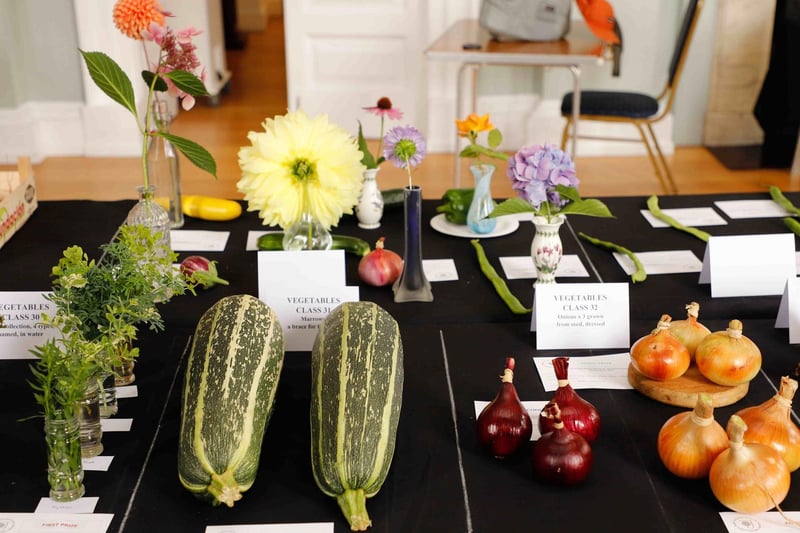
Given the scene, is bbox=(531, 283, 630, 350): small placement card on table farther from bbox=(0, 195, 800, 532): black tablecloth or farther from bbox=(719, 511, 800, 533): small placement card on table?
bbox=(719, 511, 800, 533): small placement card on table

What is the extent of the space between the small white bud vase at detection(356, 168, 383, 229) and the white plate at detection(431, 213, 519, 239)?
142 mm

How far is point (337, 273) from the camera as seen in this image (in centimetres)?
164

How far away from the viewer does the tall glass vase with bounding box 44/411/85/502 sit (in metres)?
1.21

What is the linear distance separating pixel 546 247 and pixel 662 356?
46 cm

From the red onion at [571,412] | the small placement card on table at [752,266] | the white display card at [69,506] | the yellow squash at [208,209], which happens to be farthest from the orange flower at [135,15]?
the small placement card on table at [752,266]

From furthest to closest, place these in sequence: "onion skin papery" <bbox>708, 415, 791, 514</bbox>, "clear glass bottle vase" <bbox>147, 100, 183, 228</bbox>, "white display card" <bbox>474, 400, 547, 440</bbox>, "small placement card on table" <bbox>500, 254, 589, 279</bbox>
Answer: "clear glass bottle vase" <bbox>147, 100, 183, 228</bbox> → "small placement card on table" <bbox>500, 254, 589, 279</bbox> → "white display card" <bbox>474, 400, 547, 440</bbox> → "onion skin papery" <bbox>708, 415, 791, 514</bbox>

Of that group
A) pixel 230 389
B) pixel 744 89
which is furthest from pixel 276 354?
pixel 744 89

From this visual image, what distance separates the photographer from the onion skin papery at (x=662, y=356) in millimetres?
1467

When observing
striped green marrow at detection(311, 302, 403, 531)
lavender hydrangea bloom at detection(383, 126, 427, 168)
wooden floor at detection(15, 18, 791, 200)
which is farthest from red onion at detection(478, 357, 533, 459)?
wooden floor at detection(15, 18, 791, 200)

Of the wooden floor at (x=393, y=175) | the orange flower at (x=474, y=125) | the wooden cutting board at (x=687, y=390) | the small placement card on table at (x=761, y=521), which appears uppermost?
the orange flower at (x=474, y=125)

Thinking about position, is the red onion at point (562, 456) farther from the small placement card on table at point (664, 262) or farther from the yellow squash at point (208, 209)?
the yellow squash at point (208, 209)

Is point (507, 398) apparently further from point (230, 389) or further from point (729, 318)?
point (729, 318)

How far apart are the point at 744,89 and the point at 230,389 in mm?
4504

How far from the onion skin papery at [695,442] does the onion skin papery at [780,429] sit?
47 mm
